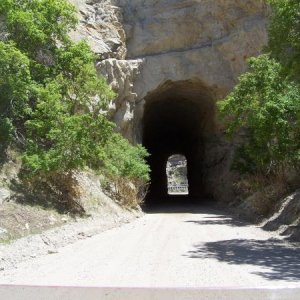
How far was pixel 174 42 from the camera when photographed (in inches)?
Answer: 1061

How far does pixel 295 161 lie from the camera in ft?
56.4

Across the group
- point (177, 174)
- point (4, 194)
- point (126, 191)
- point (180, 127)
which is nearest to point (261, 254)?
point (4, 194)

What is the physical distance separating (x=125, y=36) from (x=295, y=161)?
45.0 feet

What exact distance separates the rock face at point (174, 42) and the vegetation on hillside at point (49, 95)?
7550mm

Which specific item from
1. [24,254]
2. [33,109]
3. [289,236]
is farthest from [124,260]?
[33,109]

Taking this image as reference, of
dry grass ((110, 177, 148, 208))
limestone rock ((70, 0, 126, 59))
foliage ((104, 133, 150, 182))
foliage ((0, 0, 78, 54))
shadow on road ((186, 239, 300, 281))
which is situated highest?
limestone rock ((70, 0, 126, 59))

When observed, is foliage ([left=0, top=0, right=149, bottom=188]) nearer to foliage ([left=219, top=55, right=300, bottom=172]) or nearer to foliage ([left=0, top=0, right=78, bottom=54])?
foliage ([left=0, top=0, right=78, bottom=54])

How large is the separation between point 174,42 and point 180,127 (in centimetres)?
1263

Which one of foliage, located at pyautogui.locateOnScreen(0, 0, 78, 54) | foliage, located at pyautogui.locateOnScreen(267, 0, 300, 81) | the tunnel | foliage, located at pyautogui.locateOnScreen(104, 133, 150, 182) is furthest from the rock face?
foliage, located at pyautogui.locateOnScreen(267, 0, 300, 81)

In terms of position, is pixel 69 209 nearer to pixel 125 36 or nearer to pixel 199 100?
pixel 125 36

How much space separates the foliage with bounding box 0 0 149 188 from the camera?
14.4m

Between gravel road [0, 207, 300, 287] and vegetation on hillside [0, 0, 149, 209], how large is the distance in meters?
3.36

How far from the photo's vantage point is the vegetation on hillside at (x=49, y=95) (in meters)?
14.4

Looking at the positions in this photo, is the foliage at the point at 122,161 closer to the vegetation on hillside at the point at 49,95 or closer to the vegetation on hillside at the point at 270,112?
the vegetation on hillside at the point at 49,95
